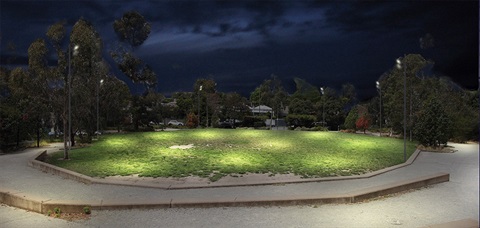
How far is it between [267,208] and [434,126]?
688 inches

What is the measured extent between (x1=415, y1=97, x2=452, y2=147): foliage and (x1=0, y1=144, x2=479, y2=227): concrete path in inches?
363

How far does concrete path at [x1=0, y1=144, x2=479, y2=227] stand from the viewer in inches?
301

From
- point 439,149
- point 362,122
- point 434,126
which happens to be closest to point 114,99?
point 362,122

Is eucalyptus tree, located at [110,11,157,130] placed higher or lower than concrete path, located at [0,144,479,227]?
higher

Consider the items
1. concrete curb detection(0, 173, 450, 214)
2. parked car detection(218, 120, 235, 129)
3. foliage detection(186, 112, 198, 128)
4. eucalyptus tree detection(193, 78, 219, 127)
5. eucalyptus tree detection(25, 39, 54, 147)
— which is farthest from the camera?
eucalyptus tree detection(193, 78, 219, 127)

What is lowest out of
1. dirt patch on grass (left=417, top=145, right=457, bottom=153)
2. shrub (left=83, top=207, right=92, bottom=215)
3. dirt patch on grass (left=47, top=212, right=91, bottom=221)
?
dirt patch on grass (left=417, top=145, right=457, bottom=153)

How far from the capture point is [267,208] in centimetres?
859

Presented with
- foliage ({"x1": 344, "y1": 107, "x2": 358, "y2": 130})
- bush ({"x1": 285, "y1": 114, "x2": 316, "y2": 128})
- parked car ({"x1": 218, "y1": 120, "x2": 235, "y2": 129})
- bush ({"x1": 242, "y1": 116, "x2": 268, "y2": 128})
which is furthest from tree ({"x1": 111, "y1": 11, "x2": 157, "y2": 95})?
foliage ({"x1": 344, "y1": 107, "x2": 358, "y2": 130})

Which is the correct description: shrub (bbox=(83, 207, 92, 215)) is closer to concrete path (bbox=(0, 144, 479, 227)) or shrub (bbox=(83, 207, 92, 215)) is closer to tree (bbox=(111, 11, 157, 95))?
concrete path (bbox=(0, 144, 479, 227))

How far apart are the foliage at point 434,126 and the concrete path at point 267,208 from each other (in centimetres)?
922

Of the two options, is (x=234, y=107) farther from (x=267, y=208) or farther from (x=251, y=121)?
(x=267, y=208)

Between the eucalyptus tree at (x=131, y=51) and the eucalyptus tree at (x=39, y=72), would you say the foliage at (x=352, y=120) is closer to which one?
the eucalyptus tree at (x=131, y=51)

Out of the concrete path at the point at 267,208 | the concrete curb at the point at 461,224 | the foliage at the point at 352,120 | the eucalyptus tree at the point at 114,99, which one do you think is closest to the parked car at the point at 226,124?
the eucalyptus tree at the point at 114,99

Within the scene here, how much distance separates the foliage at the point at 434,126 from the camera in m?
21.8
